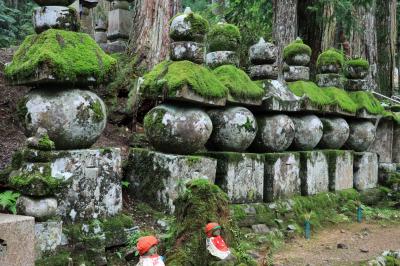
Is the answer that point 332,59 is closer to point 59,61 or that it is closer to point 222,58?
point 222,58

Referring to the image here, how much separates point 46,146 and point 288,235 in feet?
9.51

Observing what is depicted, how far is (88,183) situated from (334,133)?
12.2ft

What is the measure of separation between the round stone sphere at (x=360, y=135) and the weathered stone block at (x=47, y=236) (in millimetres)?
4758

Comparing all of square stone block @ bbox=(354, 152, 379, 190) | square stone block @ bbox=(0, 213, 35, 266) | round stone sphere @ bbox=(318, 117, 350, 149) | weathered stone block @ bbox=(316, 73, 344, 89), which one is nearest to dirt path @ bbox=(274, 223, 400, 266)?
square stone block @ bbox=(354, 152, 379, 190)

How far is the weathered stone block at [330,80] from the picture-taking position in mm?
6441

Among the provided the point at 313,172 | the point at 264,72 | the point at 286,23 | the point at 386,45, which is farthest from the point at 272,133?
the point at 386,45

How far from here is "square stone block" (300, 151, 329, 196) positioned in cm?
552

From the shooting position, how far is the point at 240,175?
15.3 feet

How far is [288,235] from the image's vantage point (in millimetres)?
4891

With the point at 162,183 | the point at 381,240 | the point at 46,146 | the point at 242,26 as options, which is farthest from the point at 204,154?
the point at 242,26

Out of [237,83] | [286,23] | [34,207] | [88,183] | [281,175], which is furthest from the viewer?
[286,23]

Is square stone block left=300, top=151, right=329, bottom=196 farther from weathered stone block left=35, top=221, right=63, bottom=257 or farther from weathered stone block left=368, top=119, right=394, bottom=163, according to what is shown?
weathered stone block left=35, top=221, right=63, bottom=257

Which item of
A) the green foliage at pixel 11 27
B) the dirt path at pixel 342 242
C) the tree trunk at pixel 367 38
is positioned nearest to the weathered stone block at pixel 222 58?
the dirt path at pixel 342 242

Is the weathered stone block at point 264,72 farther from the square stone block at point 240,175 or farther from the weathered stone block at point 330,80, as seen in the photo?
the weathered stone block at point 330,80
